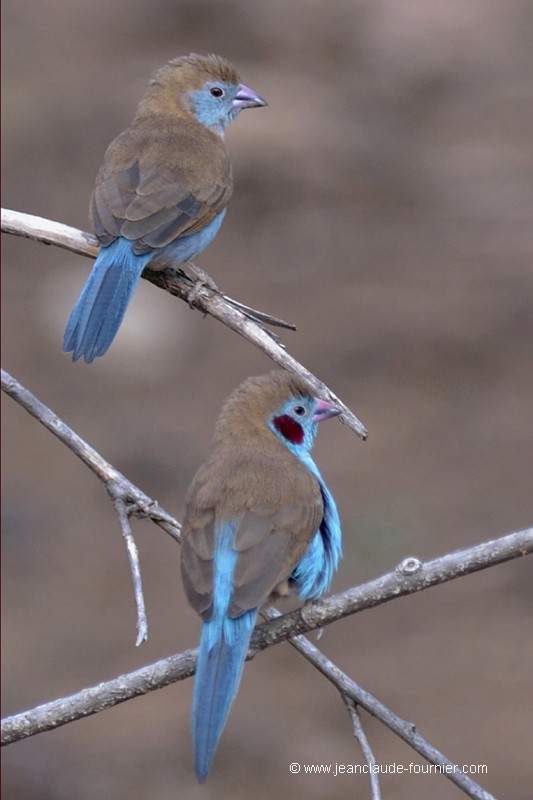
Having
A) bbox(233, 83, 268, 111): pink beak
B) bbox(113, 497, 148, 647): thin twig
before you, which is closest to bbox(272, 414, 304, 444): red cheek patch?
bbox(113, 497, 148, 647): thin twig

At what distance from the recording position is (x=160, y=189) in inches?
225

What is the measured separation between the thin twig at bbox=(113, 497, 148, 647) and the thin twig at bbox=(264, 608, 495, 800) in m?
0.42

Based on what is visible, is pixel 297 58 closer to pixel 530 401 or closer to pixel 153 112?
pixel 530 401

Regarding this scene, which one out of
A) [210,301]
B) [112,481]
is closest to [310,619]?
[112,481]

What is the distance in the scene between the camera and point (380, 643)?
978 centimetres

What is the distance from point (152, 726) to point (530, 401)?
3848 mm

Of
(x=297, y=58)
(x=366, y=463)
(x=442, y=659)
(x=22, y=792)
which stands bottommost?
(x=22, y=792)

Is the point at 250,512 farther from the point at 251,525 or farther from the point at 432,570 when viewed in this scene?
the point at 432,570

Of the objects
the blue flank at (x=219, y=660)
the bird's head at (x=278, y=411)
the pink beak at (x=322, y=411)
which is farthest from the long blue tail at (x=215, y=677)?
the pink beak at (x=322, y=411)

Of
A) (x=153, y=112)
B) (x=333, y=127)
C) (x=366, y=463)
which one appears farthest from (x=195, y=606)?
(x=333, y=127)

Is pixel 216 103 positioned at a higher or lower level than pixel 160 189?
higher

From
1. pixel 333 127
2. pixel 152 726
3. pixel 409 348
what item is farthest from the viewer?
pixel 333 127

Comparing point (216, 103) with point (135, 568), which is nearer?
point (135, 568)

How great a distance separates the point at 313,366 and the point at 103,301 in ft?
20.9
